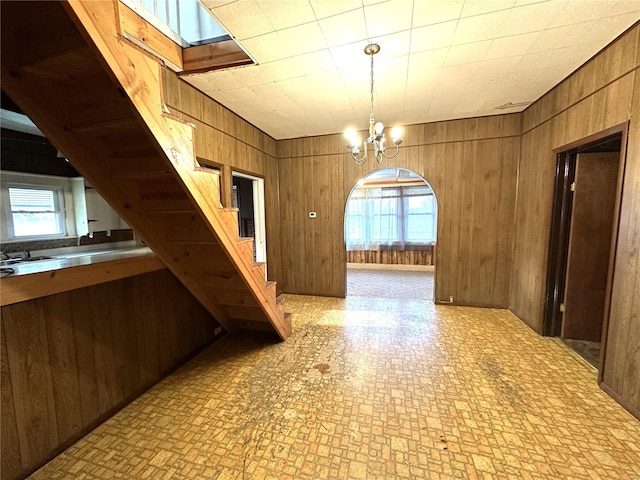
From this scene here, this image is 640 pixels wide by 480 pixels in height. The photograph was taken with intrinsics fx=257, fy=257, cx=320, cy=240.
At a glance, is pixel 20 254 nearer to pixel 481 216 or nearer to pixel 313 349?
pixel 313 349

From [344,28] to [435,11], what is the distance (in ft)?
1.97

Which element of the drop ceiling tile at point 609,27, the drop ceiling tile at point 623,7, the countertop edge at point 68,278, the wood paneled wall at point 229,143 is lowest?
the countertop edge at point 68,278

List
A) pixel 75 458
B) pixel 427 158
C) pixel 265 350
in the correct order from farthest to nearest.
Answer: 1. pixel 427 158
2. pixel 265 350
3. pixel 75 458

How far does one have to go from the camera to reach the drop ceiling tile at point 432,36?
5.99 ft

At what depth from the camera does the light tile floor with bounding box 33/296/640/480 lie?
1.40m

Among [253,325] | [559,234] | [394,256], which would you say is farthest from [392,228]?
[253,325]

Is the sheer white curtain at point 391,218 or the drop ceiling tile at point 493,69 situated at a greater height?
the drop ceiling tile at point 493,69

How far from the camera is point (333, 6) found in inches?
64.2

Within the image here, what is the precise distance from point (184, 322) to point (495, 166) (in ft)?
14.0

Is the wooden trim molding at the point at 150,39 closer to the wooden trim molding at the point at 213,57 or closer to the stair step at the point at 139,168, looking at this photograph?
the wooden trim molding at the point at 213,57

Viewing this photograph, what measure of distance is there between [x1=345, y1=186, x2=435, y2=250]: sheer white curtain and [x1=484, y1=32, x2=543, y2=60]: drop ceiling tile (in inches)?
172

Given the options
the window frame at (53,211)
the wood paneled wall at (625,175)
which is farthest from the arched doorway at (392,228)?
the window frame at (53,211)

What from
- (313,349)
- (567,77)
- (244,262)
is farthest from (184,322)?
(567,77)

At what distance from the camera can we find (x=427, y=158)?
379cm
